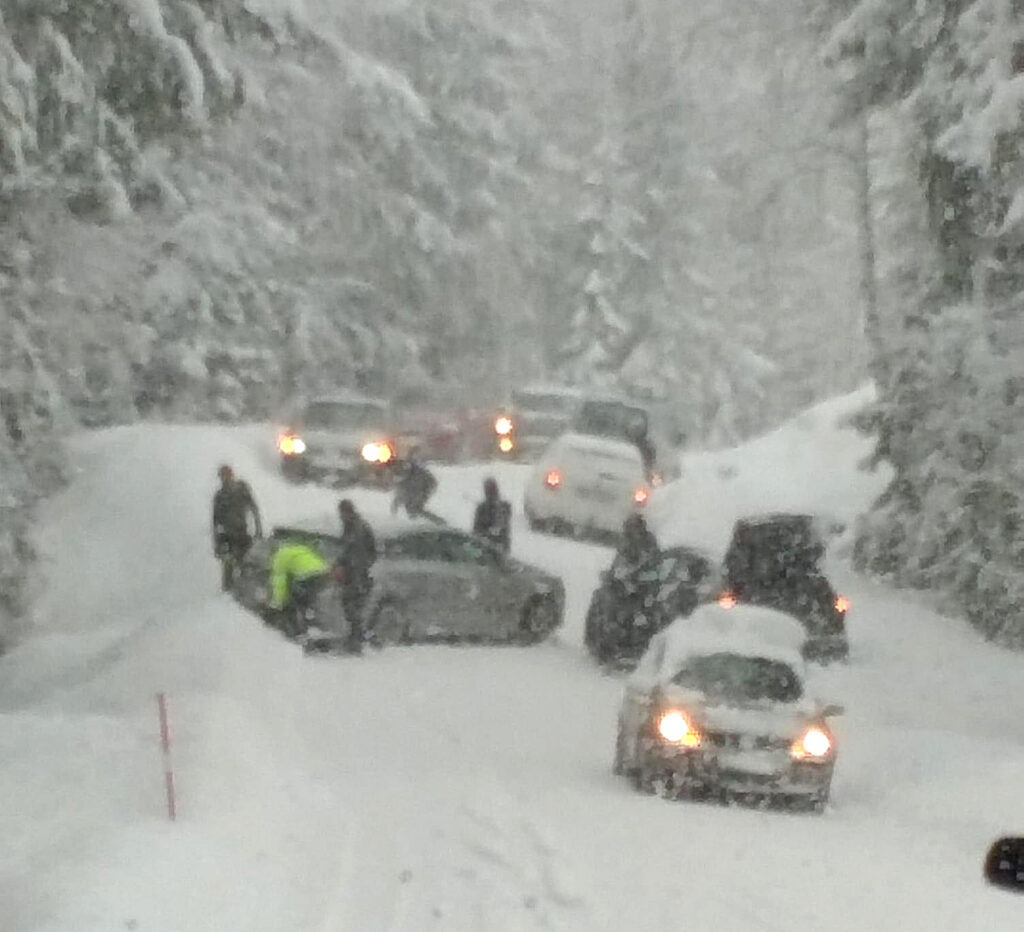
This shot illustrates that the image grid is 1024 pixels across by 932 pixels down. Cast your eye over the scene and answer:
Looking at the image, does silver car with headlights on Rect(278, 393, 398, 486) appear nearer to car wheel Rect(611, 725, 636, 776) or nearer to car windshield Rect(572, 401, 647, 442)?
car windshield Rect(572, 401, 647, 442)

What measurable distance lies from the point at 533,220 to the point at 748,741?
142 ft

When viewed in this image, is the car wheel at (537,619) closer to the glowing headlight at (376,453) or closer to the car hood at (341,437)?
the glowing headlight at (376,453)

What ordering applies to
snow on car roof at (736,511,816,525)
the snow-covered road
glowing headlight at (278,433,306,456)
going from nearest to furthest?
the snow-covered road
snow on car roof at (736,511,816,525)
glowing headlight at (278,433,306,456)

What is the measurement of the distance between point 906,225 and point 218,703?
1422 centimetres

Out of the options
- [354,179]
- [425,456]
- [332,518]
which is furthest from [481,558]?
[354,179]

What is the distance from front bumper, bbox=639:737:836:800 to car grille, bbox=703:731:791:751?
3cm

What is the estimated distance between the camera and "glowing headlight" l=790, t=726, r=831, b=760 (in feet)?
51.5

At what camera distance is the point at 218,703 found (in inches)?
654

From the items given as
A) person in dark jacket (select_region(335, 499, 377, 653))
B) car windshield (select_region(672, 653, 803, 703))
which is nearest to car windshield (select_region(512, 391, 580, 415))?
person in dark jacket (select_region(335, 499, 377, 653))

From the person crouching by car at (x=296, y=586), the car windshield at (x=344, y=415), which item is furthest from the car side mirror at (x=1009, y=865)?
the car windshield at (x=344, y=415)

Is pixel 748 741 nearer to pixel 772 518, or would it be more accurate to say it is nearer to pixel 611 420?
pixel 772 518

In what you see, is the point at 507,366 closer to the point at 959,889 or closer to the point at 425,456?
the point at 425,456

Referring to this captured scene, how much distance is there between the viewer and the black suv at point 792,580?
25.5 m

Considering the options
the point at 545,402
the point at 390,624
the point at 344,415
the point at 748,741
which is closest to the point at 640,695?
the point at 748,741
